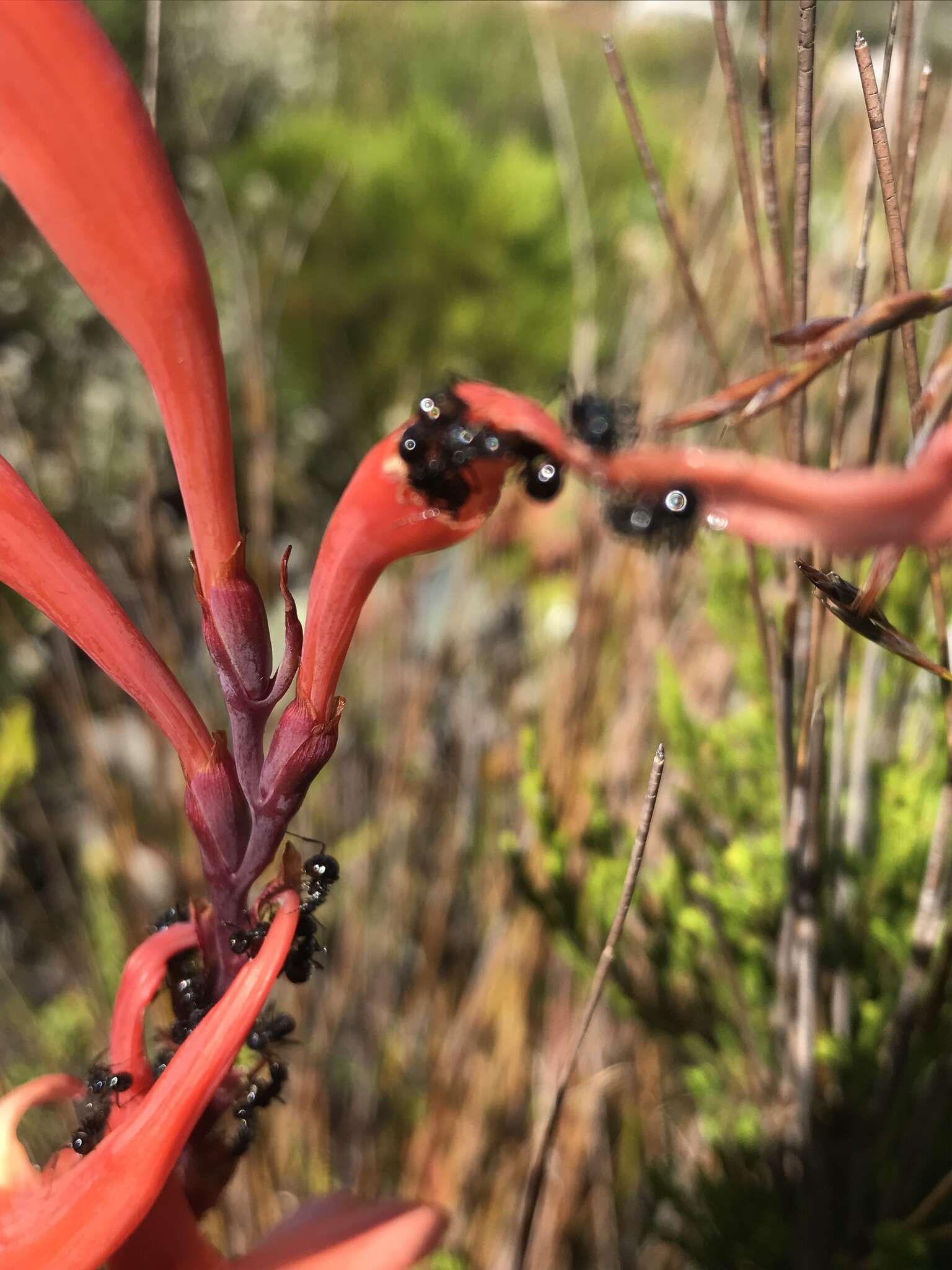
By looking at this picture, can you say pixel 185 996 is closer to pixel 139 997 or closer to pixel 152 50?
pixel 139 997

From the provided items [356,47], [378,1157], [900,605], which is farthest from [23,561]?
[356,47]

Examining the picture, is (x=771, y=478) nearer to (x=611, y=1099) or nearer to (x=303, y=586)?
(x=611, y=1099)

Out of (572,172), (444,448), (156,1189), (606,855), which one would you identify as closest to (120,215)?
(444,448)

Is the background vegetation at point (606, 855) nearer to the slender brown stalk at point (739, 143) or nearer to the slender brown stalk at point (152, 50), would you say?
the slender brown stalk at point (739, 143)

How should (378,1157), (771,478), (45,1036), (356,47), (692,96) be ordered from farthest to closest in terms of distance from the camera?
1. (356,47)
2. (692,96)
3. (45,1036)
4. (378,1157)
5. (771,478)

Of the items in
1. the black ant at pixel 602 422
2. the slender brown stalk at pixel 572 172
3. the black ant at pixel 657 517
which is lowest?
the black ant at pixel 657 517

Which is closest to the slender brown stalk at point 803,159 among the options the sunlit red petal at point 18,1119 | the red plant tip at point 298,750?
the red plant tip at point 298,750

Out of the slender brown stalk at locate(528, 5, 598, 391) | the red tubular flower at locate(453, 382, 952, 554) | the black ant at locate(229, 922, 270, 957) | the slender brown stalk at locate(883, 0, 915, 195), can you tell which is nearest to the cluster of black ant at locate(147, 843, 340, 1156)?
the black ant at locate(229, 922, 270, 957)

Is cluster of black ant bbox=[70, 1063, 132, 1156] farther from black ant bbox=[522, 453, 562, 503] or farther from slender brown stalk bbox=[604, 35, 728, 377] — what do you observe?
slender brown stalk bbox=[604, 35, 728, 377]
